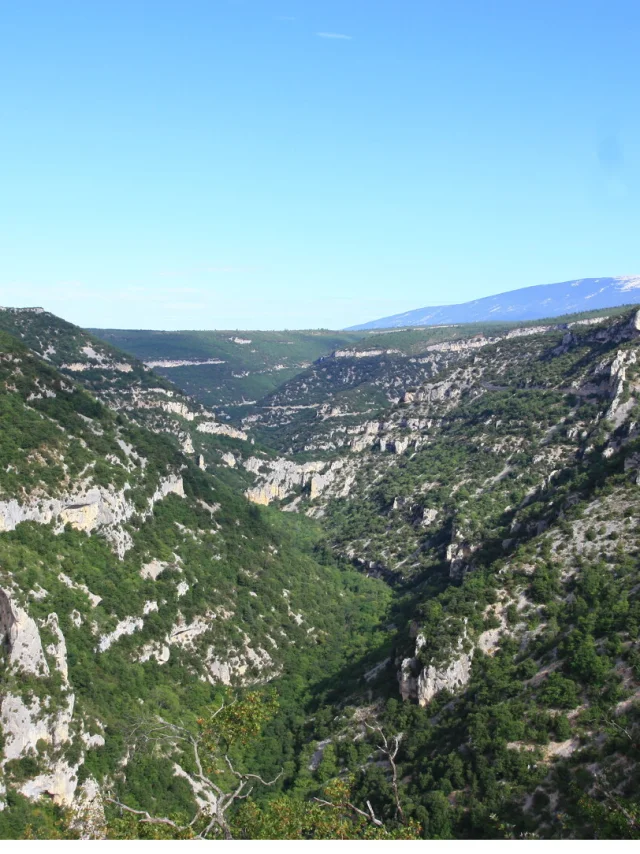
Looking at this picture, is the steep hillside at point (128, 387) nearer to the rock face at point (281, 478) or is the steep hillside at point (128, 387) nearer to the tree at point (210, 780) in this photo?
the rock face at point (281, 478)

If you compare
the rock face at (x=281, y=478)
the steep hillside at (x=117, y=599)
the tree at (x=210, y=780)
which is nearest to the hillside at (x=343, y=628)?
the steep hillside at (x=117, y=599)

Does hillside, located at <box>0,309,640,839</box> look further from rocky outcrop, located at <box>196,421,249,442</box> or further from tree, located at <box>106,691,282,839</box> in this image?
rocky outcrop, located at <box>196,421,249,442</box>

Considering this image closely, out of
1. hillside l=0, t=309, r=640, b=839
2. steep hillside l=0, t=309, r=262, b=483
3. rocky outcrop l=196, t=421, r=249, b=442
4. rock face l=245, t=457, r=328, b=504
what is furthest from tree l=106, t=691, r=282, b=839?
rocky outcrop l=196, t=421, r=249, b=442

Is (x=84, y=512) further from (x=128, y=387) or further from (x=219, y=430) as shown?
(x=219, y=430)

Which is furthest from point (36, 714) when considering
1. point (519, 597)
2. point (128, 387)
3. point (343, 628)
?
point (128, 387)

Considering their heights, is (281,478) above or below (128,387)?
below

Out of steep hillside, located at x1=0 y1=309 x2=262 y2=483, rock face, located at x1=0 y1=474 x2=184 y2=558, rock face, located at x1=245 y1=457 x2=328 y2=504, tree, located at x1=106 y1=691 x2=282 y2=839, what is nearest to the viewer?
tree, located at x1=106 y1=691 x2=282 y2=839
